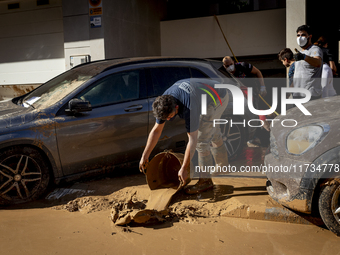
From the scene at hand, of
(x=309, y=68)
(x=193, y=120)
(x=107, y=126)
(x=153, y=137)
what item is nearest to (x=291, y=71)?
(x=309, y=68)

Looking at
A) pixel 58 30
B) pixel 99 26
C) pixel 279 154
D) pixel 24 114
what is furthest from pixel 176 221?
pixel 58 30

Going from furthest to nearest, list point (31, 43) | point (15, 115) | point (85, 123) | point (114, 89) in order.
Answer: point (31, 43)
point (114, 89)
point (85, 123)
point (15, 115)

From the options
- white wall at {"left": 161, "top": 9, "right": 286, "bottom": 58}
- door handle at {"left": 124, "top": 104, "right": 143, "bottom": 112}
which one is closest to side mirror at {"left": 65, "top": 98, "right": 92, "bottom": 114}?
door handle at {"left": 124, "top": 104, "right": 143, "bottom": 112}

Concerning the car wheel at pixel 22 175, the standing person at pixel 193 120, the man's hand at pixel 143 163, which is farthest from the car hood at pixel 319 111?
the car wheel at pixel 22 175

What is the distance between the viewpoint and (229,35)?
10570 millimetres

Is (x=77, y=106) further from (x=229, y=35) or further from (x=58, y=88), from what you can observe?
(x=229, y=35)

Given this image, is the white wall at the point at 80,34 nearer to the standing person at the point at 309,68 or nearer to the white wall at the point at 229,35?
the white wall at the point at 229,35

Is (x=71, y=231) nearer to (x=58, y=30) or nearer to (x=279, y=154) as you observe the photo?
(x=279, y=154)

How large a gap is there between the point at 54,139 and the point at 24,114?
0.47m

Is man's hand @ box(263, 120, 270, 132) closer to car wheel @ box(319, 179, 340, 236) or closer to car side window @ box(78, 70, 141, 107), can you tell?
car side window @ box(78, 70, 141, 107)

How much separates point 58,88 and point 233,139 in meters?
2.74

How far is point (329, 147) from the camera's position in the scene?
3158mm

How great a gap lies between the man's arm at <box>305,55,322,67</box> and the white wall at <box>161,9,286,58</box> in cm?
498

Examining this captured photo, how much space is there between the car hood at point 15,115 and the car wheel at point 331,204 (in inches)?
131
